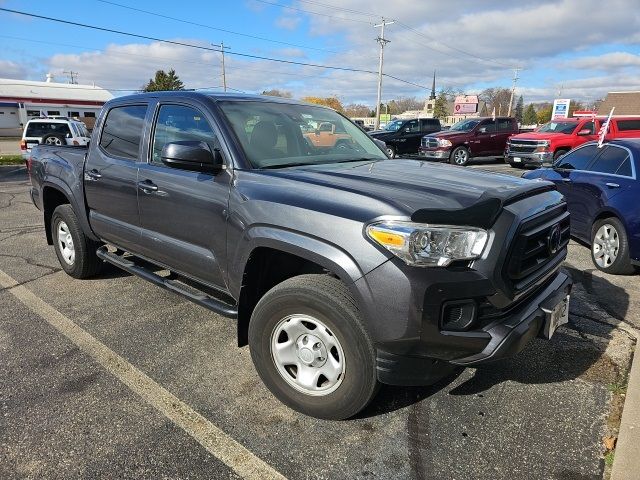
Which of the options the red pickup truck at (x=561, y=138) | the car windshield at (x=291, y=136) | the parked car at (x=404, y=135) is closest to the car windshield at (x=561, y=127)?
the red pickup truck at (x=561, y=138)

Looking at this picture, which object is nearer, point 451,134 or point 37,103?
point 451,134

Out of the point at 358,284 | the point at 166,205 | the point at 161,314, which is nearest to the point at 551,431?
the point at 358,284

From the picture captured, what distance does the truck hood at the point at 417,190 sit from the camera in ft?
7.50

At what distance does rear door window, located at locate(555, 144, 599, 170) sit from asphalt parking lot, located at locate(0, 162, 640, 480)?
9.70 feet

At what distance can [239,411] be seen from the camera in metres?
2.79

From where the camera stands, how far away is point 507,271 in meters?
2.34

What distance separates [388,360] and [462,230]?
0.72m

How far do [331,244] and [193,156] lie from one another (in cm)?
112

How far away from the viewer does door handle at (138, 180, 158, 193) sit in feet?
11.6

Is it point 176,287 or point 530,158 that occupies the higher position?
point 176,287

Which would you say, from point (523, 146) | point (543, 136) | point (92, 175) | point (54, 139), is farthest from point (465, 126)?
point (92, 175)

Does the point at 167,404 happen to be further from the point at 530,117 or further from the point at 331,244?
the point at 530,117

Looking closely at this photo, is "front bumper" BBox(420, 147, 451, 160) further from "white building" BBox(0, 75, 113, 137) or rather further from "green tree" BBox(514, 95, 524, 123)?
"green tree" BBox(514, 95, 524, 123)

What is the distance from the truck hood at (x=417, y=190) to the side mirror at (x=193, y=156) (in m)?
0.35
